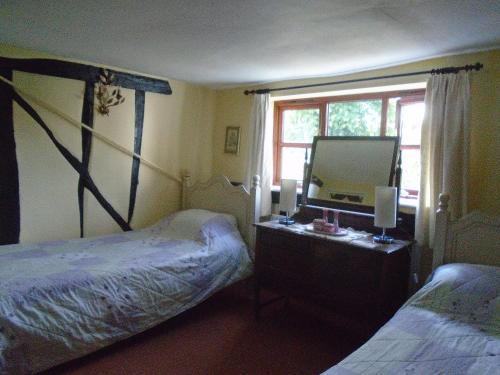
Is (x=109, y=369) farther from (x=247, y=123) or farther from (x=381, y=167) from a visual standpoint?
(x=247, y=123)

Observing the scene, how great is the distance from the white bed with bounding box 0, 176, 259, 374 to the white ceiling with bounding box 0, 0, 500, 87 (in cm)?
113

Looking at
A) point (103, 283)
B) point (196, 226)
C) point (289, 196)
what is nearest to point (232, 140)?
point (196, 226)

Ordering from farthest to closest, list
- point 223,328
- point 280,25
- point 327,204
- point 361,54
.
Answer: point 327,204, point 223,328, point 361,54, point 280,25

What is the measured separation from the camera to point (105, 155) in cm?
339

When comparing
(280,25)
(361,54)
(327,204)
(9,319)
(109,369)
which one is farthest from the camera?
(327,204)

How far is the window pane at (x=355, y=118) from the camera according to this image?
3.12 m

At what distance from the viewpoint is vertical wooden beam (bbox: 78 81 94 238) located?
3225mm

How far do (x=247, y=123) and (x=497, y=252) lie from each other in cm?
252

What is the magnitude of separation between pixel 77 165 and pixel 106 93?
712 millimetres

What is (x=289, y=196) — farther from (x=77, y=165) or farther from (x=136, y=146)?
(x=77, y=165)

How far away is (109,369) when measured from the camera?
85.8 inches

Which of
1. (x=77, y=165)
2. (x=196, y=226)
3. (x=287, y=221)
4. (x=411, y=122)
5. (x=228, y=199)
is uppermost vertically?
(x=411, y=122)

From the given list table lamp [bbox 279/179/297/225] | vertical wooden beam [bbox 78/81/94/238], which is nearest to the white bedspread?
vertical wooden beam [bbox 78/81/94/238]

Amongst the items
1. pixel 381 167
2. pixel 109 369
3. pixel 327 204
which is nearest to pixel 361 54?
pixel 381 167
